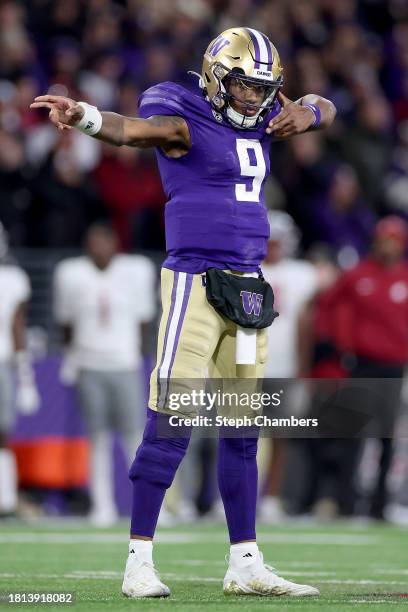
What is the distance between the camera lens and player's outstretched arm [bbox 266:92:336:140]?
5.64 meters

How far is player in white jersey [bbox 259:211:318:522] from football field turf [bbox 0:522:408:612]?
917 millimetres

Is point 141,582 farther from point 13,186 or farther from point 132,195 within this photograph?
point 132,195

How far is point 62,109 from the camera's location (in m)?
5.12

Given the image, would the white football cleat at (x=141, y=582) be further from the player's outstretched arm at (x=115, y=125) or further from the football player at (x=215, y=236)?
the player's outstretched arm at (x=115, y=125)

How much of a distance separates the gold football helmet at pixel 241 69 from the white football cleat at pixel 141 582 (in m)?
1.62

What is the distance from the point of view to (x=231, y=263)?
5.57 metres

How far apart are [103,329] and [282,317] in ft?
4.36

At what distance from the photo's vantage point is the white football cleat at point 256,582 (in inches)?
212

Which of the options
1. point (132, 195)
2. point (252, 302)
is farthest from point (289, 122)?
point (132, 195)

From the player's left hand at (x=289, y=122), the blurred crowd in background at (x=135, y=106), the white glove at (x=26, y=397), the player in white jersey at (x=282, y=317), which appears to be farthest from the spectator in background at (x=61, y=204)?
the player's left hand at (x=289, y=122)

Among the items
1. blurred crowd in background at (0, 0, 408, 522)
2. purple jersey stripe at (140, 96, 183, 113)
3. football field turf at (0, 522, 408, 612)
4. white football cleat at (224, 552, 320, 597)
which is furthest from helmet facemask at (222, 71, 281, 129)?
blurred crowd in background at (0, 0, 408, 522)

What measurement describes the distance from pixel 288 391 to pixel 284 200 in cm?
514

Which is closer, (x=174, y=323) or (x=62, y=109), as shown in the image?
(x=62, y=109)
